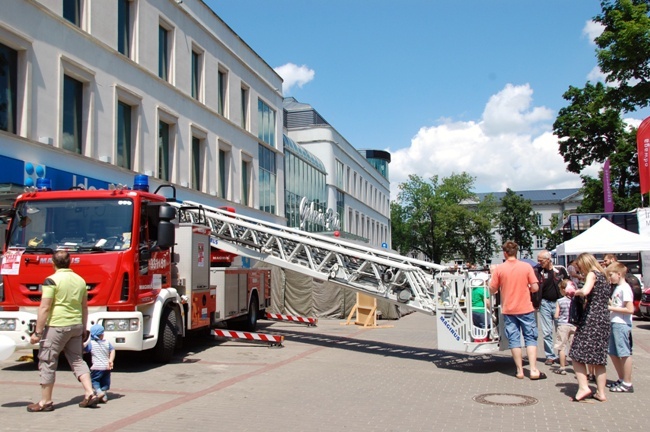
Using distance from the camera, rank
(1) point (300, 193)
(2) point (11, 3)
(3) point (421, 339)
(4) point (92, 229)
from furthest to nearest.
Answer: (1) point (300, 193) → (3) point (421, 339) → (2) point (11, 3) → (4) point (92, 229)

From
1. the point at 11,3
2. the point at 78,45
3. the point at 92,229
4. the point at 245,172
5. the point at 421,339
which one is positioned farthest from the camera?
the point at 245,172

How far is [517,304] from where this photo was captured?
9312 mm

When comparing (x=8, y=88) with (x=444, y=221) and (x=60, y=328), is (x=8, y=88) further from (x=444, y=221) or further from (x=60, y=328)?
(x=444, y=221)

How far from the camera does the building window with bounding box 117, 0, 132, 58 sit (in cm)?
1853

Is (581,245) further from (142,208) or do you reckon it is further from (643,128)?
(142,208)

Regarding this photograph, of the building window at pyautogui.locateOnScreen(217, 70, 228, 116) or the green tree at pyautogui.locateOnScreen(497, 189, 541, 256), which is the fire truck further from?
the green tree at pyautogui.locateOnScreen(497, 189, 541, 256)

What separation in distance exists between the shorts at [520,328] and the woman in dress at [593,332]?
160 centimetres

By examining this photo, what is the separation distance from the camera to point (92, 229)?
365 inches

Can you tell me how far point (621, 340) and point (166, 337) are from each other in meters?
6.69

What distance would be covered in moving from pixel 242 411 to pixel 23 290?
418cm

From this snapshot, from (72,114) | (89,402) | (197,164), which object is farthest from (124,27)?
(89,402)

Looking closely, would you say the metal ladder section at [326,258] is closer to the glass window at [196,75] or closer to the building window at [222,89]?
the glass window at [196,75]

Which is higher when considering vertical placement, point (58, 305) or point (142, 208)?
point (142, 208)

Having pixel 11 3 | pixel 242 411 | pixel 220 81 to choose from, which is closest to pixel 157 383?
pixel 242 411
